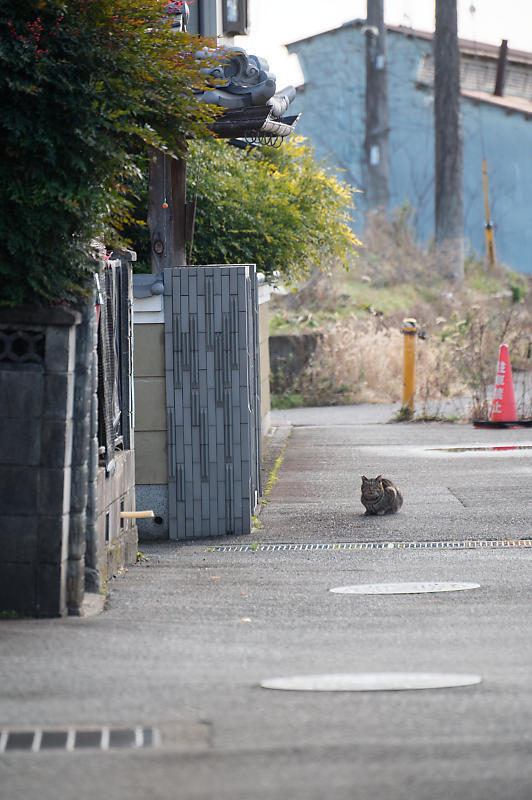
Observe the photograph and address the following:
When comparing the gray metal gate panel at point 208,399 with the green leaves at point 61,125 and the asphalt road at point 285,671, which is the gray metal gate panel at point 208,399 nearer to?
the asphalt road at point 285,671

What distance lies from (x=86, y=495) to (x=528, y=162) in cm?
3052

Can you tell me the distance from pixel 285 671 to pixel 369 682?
1.25 feet

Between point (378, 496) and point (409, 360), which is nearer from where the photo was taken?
point (378, 496)

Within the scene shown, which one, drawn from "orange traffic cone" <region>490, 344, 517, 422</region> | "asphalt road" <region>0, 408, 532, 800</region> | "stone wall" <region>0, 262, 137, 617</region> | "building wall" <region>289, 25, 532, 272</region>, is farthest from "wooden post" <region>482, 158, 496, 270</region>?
"stone wall" <region>0, 262, 137, 617</region>

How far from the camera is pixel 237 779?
3.45 meters

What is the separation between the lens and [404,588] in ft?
21.3

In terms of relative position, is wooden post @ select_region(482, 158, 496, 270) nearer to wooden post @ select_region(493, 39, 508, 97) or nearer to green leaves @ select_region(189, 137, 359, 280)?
wooden post @ select_region(493, 39, 508, 97)

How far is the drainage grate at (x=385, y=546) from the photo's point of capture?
26.3 feet

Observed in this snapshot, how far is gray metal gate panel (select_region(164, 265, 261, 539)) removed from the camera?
8.62 meters

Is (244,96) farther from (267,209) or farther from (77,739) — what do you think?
(77,739)

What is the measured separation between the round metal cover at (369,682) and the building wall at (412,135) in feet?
99.0

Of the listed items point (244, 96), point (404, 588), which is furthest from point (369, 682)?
point (244, 96)

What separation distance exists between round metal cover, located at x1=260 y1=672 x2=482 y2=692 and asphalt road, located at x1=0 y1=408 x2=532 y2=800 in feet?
0.22

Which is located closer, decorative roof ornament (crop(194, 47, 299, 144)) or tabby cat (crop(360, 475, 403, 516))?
tabby cat (crop(360, 475, 403, 516))
